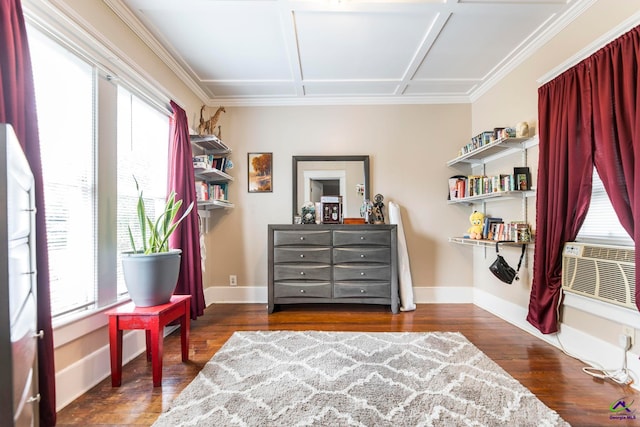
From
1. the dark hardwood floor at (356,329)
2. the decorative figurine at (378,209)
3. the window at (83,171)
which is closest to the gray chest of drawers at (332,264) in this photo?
the dark hardwood floor at (356,329)

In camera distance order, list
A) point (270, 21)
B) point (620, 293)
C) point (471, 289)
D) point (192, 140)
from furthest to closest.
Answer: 1. point (471, 289)
2. point (192, 140)
3. point (270, 21)
4. point (620, 293)

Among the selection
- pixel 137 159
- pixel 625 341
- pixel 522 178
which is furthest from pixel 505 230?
pixel 137 159

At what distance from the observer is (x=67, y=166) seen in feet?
5.41

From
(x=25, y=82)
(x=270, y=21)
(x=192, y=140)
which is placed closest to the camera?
(x=25, y=82)

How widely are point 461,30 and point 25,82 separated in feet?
9.22

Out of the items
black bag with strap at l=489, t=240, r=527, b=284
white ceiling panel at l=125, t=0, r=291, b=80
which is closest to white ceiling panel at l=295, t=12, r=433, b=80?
white ceiling panel at l=125, t=0, r=291, b=80

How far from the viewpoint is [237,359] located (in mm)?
1992

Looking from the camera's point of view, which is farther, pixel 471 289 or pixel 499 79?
pixel 471 289

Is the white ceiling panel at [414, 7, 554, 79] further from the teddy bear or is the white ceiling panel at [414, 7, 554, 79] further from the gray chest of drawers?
the gray chest of drawers

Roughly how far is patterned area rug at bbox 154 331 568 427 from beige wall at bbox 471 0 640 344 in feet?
2.45

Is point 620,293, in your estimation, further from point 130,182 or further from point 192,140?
point 192,140

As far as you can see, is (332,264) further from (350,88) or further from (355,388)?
(350,88)

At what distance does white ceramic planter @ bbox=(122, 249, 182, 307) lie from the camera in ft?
5.67

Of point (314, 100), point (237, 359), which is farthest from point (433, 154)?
point (237, 359)
